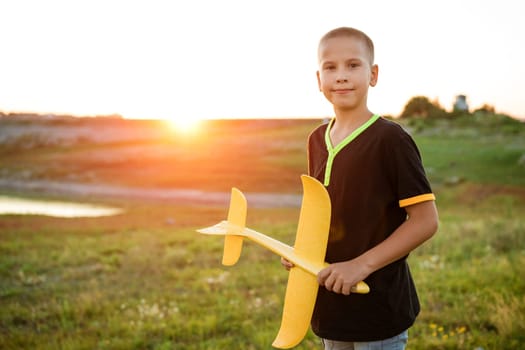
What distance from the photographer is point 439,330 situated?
3.29m

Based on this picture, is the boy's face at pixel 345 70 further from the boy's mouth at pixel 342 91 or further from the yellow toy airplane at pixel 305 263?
the yellow toy airplane at pixel 305 263

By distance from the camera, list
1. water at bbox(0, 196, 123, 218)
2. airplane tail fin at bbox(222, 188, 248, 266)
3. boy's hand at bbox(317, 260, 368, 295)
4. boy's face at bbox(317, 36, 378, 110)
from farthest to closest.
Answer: water at bbox(0, 196, 123, 218) < airplane tail fin at bbox(222, 188, 248, 266) < boy's face at bbox(317, 36, 378, 110) < boy's hand at bbox(317, 260, 368, 295)

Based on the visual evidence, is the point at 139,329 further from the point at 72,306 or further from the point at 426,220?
the point at 426,220

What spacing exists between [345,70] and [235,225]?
2.41 feet

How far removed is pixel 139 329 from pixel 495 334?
2.67m

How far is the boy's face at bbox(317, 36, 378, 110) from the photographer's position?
154 centimetres

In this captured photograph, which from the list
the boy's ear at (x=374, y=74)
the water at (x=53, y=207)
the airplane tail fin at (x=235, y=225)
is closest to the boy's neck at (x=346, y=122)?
the boy's ear at (x=374, y=74)

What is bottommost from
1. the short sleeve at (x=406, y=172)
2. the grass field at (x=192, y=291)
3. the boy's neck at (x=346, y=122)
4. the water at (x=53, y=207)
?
the water at (x=53, y=207)

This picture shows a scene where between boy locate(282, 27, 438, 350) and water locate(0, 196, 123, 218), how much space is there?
49.7 ft

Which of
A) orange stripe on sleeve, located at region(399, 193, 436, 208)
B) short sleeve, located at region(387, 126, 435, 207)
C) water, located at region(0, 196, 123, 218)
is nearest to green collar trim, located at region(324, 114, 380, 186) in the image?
short sleeve, located at region(387, 126, 435, 207)

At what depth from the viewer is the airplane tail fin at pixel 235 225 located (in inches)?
71.6

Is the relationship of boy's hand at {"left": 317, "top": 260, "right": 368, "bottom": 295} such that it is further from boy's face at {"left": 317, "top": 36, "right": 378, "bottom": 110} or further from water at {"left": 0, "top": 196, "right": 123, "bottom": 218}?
water at {"left": 0, "top": 196, "right": 123, "bottom": 218}

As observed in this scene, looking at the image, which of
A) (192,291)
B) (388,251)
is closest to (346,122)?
(388,251)

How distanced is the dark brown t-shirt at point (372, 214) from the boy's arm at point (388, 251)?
0.06 m
